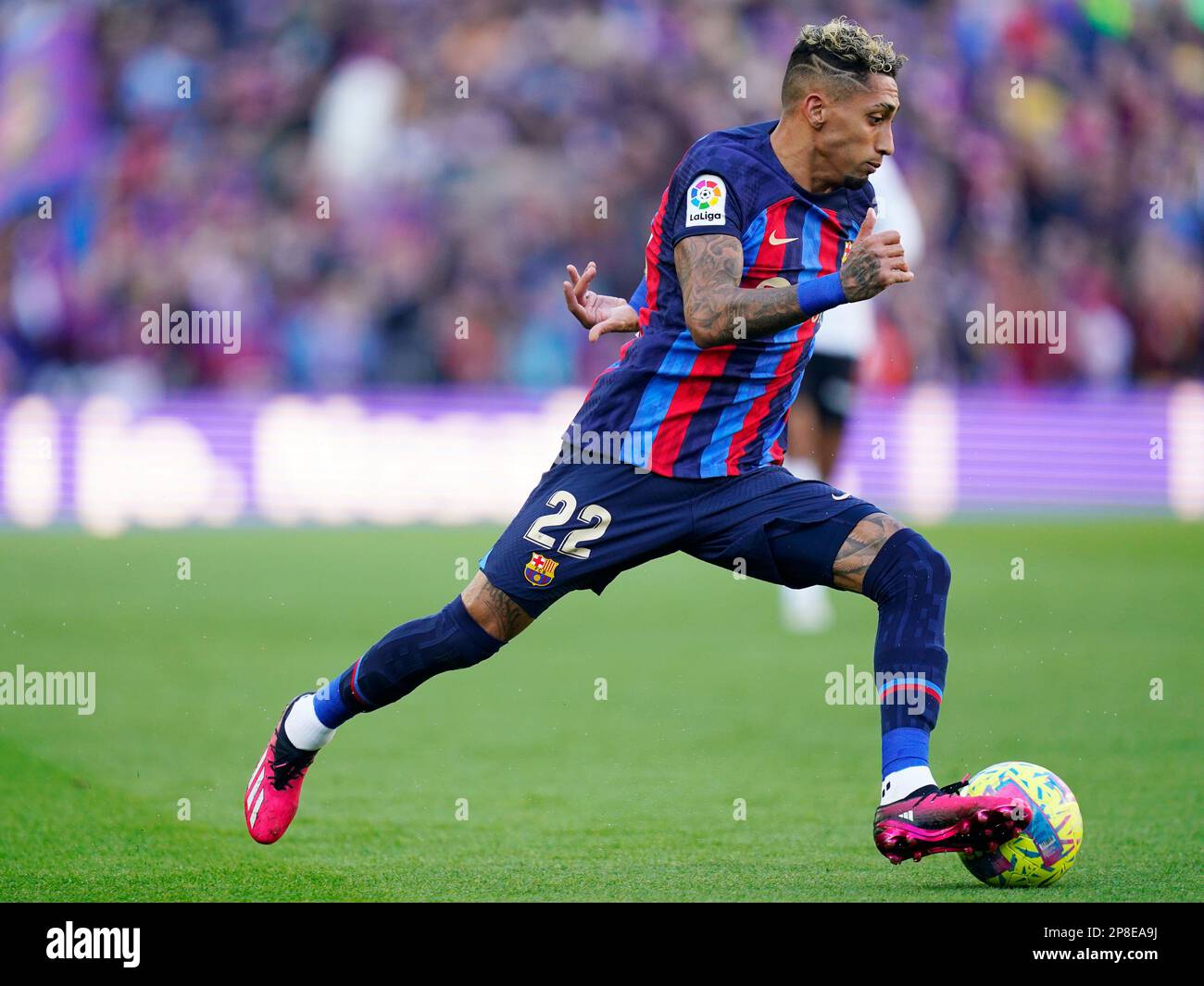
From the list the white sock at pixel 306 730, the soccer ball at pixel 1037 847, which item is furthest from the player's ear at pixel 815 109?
the white sock at pixel 306 730

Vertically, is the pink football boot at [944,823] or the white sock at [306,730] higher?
the white sock at [306,730]

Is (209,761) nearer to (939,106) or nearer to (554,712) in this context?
(554,712)

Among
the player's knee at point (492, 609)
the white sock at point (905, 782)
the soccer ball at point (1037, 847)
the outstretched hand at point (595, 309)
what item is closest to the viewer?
the white sock at point (905, 782)

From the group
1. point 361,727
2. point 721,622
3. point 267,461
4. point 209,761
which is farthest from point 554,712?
point 267,461

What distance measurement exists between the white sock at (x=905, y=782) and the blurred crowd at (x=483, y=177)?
529 inches

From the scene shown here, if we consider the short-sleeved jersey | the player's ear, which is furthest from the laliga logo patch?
the player's ear

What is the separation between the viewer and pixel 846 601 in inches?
518

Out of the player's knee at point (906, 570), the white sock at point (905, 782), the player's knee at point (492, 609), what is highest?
the player's knee at point (906, 570)

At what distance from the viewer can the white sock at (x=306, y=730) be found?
5820 mm

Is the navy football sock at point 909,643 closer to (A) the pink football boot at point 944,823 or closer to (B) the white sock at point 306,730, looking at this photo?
(A) the pink football boot at point 944,823

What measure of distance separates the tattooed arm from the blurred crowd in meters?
13.2

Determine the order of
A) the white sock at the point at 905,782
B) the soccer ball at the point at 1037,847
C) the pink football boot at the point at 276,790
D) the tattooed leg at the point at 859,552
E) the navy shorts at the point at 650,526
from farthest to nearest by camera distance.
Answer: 1. the pink football boot at the point at 276,790
2. the navy shorts at the point at 650,526
3. the tattooed leg at the point at 859,552
4. the soccer ball at the point at 1037,847
5. the white sock at the point at 905,782

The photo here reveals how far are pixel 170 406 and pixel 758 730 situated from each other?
32.9 ft

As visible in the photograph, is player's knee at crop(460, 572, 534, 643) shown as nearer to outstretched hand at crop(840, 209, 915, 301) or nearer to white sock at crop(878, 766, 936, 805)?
A: white sock at crop(878, 766, 936, 805)
